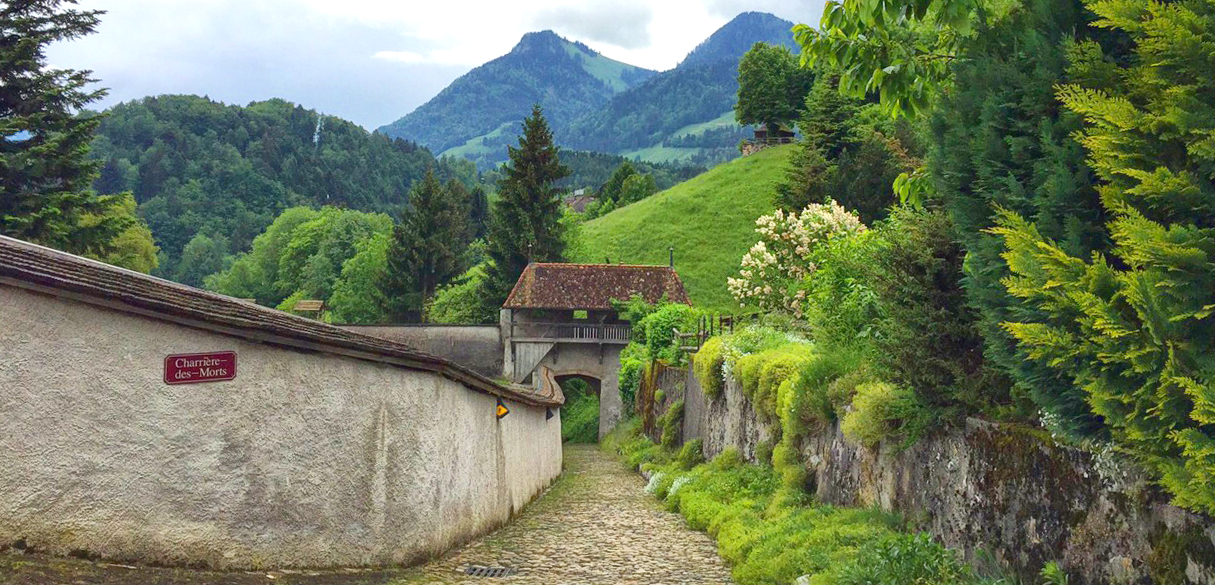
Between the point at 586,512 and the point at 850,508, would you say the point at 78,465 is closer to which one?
the point at 850,508

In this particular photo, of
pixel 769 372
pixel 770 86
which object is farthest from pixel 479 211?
pixel 769 372

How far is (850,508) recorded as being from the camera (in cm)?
1164

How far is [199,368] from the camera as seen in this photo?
378 inches

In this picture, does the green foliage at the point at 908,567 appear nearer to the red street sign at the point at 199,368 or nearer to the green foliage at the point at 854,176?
the red street sign at the point at 199,368

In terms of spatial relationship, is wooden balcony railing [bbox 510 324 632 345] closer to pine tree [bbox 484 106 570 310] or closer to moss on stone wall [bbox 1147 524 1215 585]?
pine tree [bbox 484 106 570 310]

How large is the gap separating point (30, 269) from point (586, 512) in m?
10.6

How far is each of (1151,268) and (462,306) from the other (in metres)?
62.1

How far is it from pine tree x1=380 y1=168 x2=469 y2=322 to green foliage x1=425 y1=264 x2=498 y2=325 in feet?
7.47

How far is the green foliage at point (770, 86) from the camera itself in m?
97.1

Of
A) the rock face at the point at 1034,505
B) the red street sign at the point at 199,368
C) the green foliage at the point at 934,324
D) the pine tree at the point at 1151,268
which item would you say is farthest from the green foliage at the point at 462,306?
the pine tree at the point at 1151,268

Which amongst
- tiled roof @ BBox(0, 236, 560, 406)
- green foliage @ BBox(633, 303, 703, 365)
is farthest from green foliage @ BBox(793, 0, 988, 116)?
green foliage @ BBox(633, 303, 703, 365)

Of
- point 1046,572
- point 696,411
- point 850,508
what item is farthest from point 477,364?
point 1046,572

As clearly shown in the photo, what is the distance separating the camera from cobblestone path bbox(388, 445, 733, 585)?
10.8 metres

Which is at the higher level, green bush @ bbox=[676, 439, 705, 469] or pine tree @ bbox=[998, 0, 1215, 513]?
pine tree @ bbox=[998, 0, 1215, 513]
